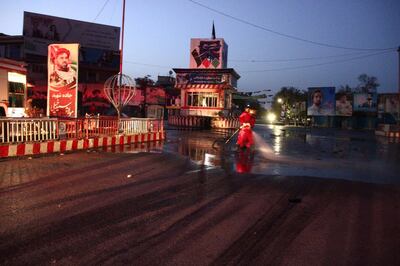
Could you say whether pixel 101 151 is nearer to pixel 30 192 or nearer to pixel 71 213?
pixel 30 192

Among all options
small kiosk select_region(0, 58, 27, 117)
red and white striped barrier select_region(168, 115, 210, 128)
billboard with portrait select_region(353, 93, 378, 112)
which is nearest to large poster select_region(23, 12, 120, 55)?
red and white striped barrier select_region(168, 115, 210, 128)

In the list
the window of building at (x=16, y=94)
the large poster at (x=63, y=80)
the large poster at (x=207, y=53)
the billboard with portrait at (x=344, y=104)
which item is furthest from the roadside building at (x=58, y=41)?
the billboard with portrait at (x=344, y=104)

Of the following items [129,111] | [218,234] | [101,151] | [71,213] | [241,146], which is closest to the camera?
[218,234]

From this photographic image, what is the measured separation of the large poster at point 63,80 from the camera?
14945 millimetres

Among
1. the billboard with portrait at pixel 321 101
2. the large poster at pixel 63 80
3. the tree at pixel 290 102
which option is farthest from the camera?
the tree at pixel 290 102

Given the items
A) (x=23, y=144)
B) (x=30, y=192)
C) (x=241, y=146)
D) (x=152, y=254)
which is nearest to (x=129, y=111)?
(x=241, y=146)

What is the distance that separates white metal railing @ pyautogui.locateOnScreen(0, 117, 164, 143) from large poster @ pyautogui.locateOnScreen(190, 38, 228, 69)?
23.2 meters

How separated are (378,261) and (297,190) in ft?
12.6

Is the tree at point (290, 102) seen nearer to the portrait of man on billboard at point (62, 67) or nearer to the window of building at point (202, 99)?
the window of building at point (202, 99)

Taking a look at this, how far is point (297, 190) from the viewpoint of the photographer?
832 cm

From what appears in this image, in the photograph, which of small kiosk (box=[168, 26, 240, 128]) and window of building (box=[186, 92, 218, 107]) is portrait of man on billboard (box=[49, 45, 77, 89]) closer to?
small kiosk (box=[168, 26, 240, 128])

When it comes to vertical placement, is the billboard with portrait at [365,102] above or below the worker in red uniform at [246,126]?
above

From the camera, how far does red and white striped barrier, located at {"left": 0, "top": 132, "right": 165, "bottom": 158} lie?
451 inches

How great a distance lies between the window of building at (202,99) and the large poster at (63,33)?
17.6m
